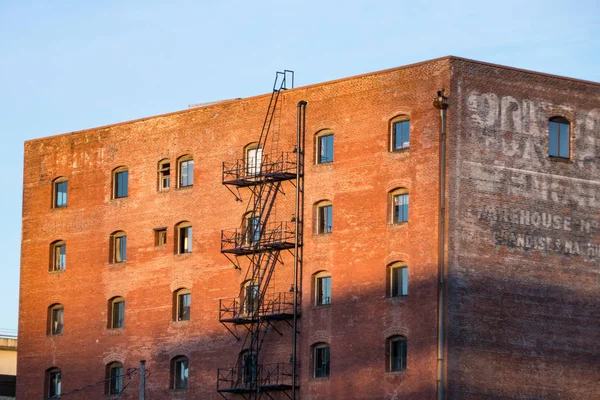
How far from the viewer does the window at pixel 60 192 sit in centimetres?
8143

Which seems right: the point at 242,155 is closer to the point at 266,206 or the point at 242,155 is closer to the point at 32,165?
the point at 266,206

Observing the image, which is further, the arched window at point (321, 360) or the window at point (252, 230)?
the window at point (252, 230)

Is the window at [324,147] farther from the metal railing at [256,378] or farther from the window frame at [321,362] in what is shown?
the metal railing at [256,378]

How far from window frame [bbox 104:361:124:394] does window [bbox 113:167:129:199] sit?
7957 mm

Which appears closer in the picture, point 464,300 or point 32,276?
point 464,300

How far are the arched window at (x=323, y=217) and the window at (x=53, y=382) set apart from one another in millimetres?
17122

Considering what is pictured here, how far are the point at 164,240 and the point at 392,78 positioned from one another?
14.8m

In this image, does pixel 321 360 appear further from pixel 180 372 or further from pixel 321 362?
pixel 180 372

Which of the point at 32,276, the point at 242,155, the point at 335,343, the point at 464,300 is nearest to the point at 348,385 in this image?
the point at 335,343

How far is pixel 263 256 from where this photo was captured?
72375mm

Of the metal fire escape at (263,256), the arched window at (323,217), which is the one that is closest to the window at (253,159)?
the metal fire escape at (263,256)

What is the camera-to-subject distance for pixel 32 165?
83062mm

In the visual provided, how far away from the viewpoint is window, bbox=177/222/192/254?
75.9 metres

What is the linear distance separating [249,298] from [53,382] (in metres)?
13.1
